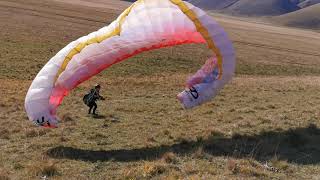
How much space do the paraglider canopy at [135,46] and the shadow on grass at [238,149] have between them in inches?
55.6

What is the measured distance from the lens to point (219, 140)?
14906 mm

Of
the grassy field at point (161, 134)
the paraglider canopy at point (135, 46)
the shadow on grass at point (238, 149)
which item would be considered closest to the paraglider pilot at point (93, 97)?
the grassy field at point (161, 134)

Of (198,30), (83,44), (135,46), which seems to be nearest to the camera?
(198,30)

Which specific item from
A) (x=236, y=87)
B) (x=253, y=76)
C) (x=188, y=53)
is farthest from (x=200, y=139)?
(x=188, y=53)

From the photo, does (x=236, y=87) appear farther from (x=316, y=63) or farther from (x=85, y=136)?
(x=316, y=63)

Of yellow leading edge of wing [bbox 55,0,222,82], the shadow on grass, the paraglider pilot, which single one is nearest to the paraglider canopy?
yellow leading edge of wing [bbox 55,0,222,82]

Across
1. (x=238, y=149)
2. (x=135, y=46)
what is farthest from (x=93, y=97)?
(x=238, y=149)

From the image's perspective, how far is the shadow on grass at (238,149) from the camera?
43.3ft

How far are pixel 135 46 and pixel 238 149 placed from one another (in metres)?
4.66

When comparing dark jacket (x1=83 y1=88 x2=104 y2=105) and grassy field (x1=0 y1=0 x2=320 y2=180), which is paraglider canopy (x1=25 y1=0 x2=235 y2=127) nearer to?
grassy field (x1=0 y1=0 x2=320 y2=180)

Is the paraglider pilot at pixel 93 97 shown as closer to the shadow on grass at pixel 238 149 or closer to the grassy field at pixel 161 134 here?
the grassy field at pixel 161 134

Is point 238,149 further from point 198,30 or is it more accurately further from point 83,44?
point 83,44

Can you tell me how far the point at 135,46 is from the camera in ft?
51.1

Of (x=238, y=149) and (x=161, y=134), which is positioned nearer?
(x=238, y=149)
